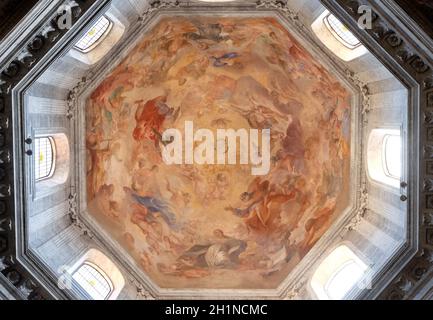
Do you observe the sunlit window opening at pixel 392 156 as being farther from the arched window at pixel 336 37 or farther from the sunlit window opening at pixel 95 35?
the sunlit window opening at pixel 95 35

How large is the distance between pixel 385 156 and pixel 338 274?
3.73 m

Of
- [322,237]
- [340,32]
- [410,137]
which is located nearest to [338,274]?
[322,237]

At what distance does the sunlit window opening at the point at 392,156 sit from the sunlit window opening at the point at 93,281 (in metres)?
8.77

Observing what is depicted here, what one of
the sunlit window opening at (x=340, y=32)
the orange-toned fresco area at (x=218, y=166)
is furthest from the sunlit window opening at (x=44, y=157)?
the sunlit window opening at (x=340, y=32)

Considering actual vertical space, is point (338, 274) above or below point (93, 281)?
below

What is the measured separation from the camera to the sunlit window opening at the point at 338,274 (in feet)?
42.4

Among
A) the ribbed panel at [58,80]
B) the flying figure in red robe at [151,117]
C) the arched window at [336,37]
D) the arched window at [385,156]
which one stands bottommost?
the arched window at [385,156]

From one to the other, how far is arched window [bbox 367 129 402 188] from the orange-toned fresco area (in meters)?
1.04

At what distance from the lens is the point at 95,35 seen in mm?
13305

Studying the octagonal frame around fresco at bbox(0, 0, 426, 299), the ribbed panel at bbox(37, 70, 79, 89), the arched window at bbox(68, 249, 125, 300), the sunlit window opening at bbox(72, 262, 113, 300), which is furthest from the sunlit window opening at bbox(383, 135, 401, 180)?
the ribbed panel at bbox(37, 70, 79, 89)

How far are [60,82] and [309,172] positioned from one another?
28.7 ft

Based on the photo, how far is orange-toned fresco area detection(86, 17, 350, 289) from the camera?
1512cm

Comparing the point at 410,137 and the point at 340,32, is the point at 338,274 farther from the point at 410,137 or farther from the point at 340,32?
the point at 340,32

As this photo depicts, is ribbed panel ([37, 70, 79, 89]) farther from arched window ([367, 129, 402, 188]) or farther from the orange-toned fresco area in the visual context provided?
arched window ([367, 129, 402, 188])
